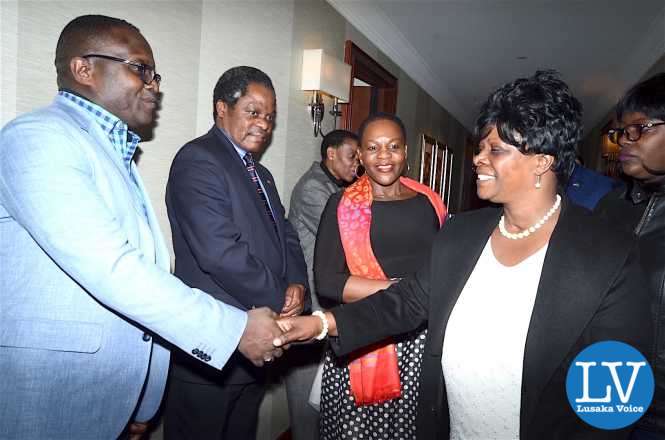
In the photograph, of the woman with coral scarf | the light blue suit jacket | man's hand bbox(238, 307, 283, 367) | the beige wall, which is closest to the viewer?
the light blue suit jacket

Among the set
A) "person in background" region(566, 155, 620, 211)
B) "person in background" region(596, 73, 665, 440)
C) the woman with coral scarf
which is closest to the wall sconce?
the woman with coral scarf

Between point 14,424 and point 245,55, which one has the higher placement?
point 245,55

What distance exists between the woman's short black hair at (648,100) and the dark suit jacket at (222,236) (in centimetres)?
146

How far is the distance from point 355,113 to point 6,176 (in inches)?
167

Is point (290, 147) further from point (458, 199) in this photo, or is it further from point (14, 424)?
point (458, 199)

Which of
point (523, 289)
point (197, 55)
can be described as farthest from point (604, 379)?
point (197, 55)

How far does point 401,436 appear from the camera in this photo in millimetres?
1992

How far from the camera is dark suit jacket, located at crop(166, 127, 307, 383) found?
1.72 m

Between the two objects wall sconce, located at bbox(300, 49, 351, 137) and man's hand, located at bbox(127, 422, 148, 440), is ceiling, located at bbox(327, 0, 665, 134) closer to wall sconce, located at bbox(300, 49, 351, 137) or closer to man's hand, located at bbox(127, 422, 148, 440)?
wall sconce, located at bbox(300, 49, 351, 137)

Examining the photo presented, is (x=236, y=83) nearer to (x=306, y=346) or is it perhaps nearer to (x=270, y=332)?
(x=270, y=332)

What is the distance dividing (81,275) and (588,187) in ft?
8.28

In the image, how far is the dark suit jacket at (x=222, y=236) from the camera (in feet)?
5.64

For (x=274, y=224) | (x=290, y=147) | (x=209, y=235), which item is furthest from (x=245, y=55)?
(x=209, y=235)

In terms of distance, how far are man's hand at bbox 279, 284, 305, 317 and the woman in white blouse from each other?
349 millimetres
